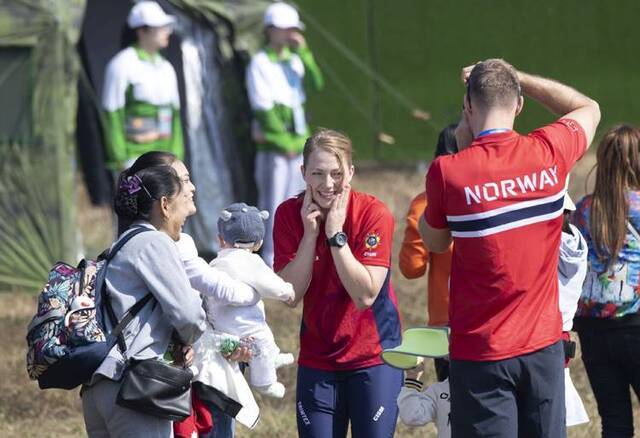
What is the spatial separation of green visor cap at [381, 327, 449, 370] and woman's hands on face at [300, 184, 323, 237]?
53 centimetres

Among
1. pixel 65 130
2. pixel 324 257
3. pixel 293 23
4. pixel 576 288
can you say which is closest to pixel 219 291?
pixel 324 257

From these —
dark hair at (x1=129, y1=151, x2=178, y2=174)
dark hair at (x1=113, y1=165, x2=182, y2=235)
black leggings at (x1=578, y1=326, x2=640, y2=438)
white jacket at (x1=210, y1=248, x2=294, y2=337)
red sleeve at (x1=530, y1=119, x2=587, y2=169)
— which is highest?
red sleeve at (x1=530, y1=119, x2=587, y2=169)

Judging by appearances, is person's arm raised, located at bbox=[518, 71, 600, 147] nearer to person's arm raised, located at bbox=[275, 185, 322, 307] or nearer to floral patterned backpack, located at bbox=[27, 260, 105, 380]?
person's arm raised, located at bbox=[275, 185, 322, 307]

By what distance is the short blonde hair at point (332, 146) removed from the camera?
193 inches

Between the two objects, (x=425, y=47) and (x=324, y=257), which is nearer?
(x=324, y=257)

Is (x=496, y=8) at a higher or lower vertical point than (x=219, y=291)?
higher

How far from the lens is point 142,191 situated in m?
4.54

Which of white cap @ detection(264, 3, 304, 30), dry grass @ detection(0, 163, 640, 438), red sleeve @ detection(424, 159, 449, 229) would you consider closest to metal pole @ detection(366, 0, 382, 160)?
white cap @ detection(264, 3, 304, 30)

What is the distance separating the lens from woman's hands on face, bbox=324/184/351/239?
483 cm

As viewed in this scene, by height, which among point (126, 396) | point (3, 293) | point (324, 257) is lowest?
point (3, 293)

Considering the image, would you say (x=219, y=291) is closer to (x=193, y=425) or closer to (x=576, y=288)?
(x=193, y=425)

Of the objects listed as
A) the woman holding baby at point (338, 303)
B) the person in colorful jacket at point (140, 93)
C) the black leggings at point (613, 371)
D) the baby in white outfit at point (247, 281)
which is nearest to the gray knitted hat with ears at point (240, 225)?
the baby in white outfit at point (247, 281)

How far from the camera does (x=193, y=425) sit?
4.92 meters

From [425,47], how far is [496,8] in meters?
1.02
